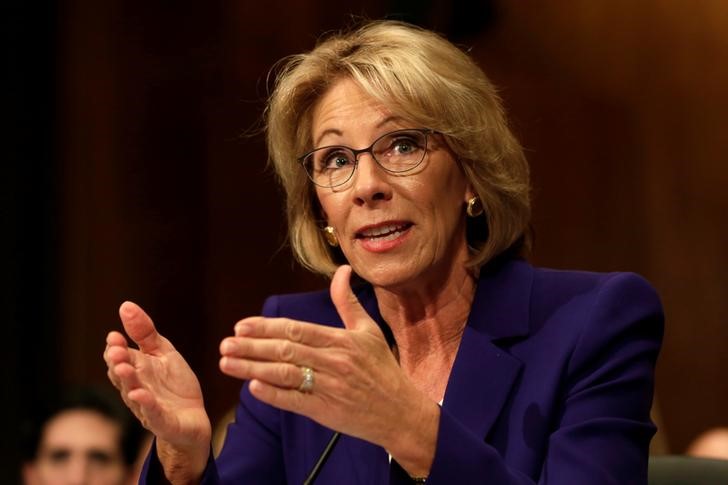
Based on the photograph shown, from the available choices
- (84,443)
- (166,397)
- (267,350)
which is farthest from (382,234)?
(84,443)

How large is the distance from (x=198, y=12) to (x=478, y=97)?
7.99 feet

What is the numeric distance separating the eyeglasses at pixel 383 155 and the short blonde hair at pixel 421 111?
0.13 feet

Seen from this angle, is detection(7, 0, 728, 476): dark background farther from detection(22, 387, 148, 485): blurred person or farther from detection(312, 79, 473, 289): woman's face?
detection(312, 79, 473, 289): woman's face

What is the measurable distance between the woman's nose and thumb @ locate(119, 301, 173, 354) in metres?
0.47

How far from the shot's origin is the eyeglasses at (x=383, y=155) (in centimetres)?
198

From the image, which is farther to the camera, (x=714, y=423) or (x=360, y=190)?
(x=714, y=423)

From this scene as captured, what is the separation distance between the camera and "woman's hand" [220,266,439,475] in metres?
1.38

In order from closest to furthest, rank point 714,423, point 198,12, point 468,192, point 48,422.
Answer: point 468,192, point 48,422, point 714,423, point 198,12

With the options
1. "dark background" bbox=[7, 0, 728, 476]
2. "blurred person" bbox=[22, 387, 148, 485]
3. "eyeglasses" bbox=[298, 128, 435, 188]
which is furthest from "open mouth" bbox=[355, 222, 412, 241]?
"dark background" bbox=[7, 0, 728, 476]

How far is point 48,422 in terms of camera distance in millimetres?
3109

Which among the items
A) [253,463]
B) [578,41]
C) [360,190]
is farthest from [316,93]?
[578,41]

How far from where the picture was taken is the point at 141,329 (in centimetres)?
171

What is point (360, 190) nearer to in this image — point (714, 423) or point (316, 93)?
point (316, 93)

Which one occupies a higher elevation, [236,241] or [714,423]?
[236,241]
